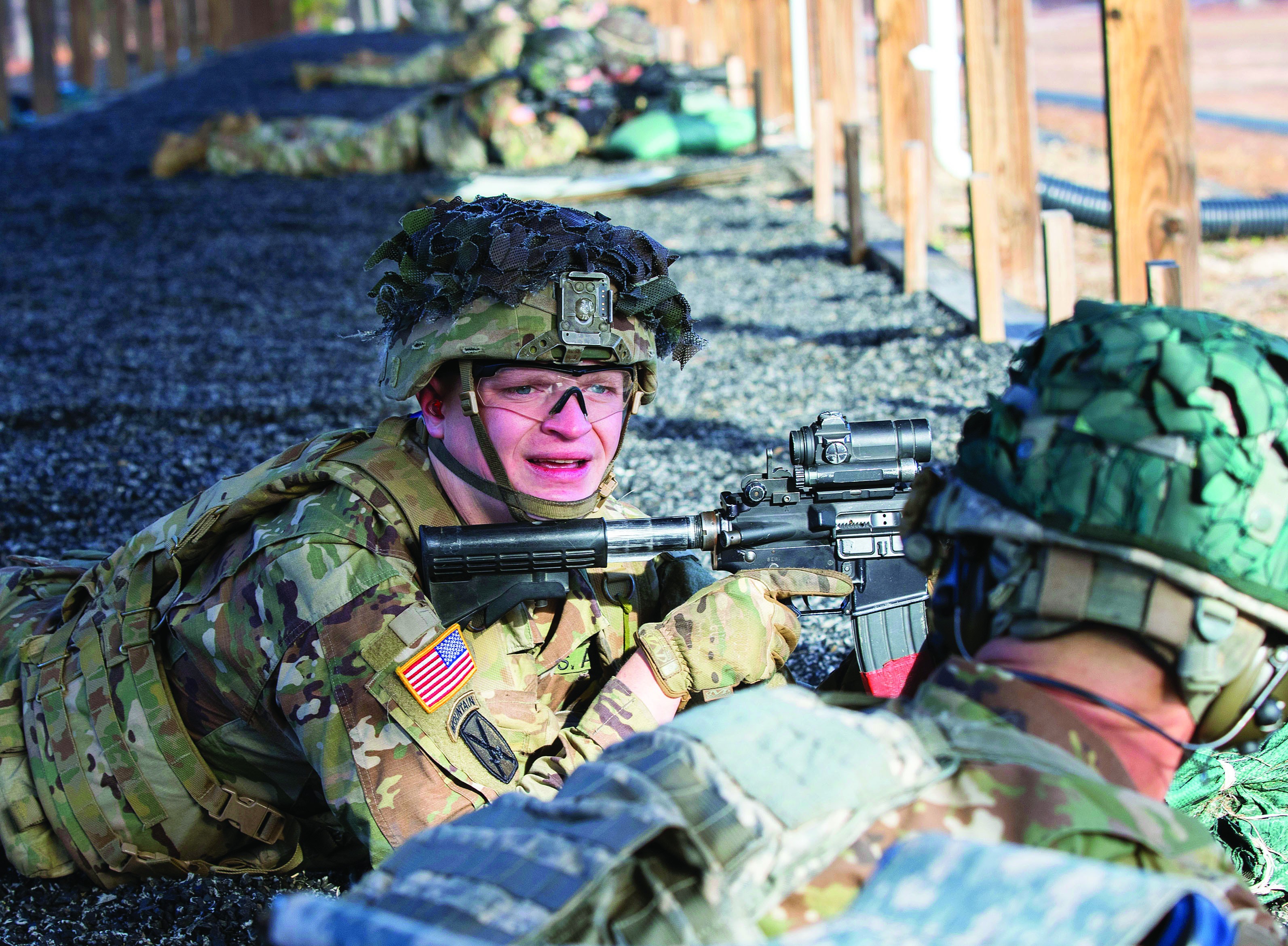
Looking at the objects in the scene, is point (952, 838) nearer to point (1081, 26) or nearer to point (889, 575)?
point (889, 575)

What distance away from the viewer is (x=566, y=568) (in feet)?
9.73

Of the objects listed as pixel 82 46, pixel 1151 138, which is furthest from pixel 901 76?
pixel 82 46

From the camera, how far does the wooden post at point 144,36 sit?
24.1m

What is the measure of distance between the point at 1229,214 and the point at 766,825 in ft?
33.1

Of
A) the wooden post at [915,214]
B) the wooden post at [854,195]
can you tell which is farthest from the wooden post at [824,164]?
the wooden post at [915,214]

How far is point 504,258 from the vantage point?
2877 mm

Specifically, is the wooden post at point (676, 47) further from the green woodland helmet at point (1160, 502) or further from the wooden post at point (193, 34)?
the green woodland helmet at point (1160, 502)

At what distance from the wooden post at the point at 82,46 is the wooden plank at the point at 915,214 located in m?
16.7

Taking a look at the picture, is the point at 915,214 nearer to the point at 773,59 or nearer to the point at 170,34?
the point at 773,59

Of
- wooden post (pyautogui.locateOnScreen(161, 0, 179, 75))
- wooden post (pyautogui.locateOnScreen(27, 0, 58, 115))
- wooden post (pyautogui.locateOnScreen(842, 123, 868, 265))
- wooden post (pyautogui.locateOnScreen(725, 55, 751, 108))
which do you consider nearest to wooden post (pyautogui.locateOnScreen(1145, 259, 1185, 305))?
wooden post (pyautogui.locateOnScreen(842, 123, 868, 265))

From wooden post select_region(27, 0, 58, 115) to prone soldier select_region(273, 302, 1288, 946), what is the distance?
18.1 m

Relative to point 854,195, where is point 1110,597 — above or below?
below

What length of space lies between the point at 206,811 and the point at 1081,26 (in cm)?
4263

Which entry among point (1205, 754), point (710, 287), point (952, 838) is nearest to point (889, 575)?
point (1205, 754)
